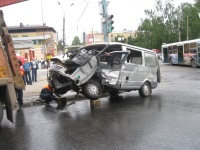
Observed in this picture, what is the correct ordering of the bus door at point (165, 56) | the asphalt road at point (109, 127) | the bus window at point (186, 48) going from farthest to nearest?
the bus door at point (165, 56) → the bus window at point (186, 48) → the asphalt road at point (109, 127)

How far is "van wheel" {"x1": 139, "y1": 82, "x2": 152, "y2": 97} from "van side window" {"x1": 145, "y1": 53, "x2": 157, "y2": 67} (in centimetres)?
81

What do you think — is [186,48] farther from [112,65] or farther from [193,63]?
[112,65]

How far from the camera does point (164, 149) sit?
5.24 m

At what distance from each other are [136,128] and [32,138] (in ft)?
7.68

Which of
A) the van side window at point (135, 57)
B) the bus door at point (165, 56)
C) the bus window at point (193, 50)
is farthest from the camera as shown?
the bus door at point (165, 56)

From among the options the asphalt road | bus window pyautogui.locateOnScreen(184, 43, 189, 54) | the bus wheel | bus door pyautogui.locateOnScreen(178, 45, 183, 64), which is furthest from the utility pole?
bus door pyautogui.locateOnScreen(178, 45, 183, 64)

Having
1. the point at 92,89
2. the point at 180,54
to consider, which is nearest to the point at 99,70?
the point at 92,89

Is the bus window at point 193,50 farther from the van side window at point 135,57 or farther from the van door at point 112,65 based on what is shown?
the van door at point 112,65

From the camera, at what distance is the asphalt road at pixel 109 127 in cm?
571

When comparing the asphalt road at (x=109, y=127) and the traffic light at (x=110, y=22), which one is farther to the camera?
the traffic light at (x=110, y=22)

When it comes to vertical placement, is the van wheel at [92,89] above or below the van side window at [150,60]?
below

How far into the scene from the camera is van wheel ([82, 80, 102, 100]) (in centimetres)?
965

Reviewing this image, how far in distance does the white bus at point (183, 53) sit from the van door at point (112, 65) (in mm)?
19138

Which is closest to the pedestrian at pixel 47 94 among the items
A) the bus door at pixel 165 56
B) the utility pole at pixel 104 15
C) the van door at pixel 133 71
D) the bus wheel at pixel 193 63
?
the van door at pixel 133 71
